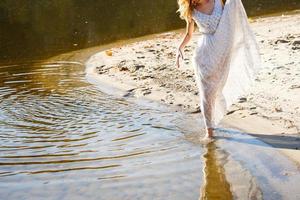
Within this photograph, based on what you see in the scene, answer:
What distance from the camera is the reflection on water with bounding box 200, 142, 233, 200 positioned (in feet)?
13.6

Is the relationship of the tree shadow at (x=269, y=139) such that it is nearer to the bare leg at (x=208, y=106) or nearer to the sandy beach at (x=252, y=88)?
the sandy beach at (x=252, y=88)

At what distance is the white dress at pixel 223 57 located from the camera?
5031 millimetres

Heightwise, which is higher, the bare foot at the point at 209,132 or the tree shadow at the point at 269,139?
the bare foot at the point at 209,132

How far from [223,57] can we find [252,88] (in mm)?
1982

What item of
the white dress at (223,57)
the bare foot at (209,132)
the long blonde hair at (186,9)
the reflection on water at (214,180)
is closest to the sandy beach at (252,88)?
the bare foot at (209,132)

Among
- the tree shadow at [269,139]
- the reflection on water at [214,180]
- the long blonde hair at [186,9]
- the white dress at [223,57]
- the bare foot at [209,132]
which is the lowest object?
the reflection on water at [214,180]

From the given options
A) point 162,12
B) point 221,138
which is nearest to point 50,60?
point 221,138

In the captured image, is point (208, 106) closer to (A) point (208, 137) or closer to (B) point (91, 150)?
(A) point (208, 137)

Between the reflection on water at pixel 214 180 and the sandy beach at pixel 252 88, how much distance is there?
0.71 meters

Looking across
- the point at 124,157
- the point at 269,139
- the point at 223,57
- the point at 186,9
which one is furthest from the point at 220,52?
the point at 124,157

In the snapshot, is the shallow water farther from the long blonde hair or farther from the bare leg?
the long blonde hair

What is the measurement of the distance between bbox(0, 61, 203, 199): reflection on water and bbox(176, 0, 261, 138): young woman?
67 centimetres

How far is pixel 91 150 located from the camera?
537 centimetres

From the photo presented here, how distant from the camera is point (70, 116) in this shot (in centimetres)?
671
